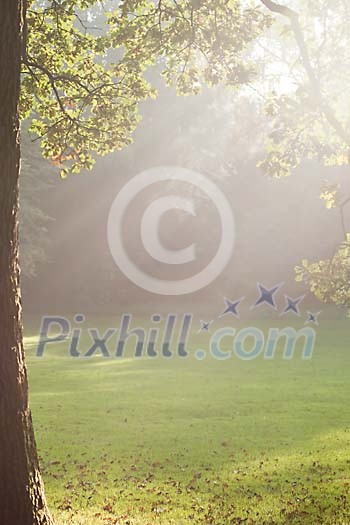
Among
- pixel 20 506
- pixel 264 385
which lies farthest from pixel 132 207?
pixel 20 506

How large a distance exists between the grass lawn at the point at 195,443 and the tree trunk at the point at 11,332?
233cm

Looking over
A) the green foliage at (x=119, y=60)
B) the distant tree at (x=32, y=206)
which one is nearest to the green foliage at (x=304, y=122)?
the green foliage at (x=119, y=60)

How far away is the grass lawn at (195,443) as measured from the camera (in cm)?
895

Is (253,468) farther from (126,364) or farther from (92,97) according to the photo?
(126,364)

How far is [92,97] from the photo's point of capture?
11.3m

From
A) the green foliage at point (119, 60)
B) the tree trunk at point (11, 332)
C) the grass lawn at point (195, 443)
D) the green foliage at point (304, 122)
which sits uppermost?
the green foliage at point (119, 60)

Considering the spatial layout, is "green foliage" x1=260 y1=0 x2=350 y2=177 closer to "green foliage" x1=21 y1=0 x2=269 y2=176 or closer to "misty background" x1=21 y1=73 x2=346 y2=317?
"green foliage" x1=21 y1=0 x2=269 y2=176

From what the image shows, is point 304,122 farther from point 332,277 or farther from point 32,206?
point 32,206

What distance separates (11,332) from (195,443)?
23.4 feet

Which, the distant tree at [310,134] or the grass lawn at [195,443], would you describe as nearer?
the grass lawn at [195,443]

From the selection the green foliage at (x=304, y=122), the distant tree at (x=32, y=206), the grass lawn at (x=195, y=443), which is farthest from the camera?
the distant tree at (x=32, y=206)

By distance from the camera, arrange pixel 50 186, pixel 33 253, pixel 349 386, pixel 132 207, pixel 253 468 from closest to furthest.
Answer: pixel 253 468 → pixel 349 386 → pixel 33 253 → pixel 50 186 → pixel 132 207

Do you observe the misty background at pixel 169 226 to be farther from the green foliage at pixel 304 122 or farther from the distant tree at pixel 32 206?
the green foliage at pixel 304 122

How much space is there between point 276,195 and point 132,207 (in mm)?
11236
